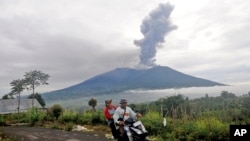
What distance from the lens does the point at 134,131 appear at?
8.41 meters

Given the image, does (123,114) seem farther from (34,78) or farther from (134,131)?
(34,78)

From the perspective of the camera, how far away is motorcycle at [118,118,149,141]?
8.34 metres

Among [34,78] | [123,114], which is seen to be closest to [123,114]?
[123,114]

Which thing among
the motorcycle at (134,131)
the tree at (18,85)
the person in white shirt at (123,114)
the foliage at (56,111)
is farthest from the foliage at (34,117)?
the tree at (18,85)

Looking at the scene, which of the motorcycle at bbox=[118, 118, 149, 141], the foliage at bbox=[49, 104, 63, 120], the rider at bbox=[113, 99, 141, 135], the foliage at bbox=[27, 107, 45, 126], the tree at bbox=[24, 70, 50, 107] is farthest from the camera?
the tree at bbox=[24, 70, 50, 107]

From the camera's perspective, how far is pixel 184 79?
159 meters

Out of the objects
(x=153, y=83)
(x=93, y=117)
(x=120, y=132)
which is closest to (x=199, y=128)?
(x=120, y=132)

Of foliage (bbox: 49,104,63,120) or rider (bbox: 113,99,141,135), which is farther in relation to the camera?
foliage (bbox: 49,104,63,120)

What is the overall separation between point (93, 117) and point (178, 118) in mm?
5484

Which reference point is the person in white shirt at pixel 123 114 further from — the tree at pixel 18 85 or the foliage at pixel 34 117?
the tree at pixel 18 85

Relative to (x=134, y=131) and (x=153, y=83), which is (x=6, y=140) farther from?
(x=153, y=83)

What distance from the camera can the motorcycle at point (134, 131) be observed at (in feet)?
27.3

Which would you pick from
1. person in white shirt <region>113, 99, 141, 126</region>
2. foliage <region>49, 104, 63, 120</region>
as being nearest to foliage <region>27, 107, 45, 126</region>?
foliage <region>49, 104, 63, 120</region>

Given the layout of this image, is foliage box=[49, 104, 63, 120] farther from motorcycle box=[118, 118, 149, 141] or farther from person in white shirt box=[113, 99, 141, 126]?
motorcycle box=[118, 118, 149, 141]
